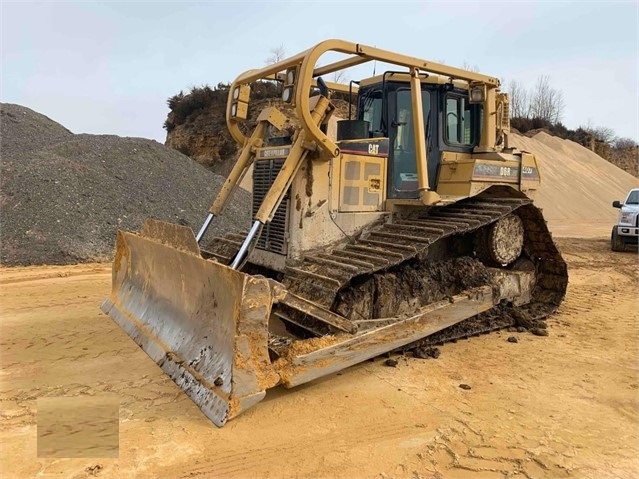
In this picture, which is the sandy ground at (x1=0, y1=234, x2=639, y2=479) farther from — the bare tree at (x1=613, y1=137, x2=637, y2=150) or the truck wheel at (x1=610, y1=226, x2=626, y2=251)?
the bare tree at (x1=613, y1=137, x2=637, y2=150)

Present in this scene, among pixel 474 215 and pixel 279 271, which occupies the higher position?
pixel 474 215

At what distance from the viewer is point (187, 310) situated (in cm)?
452

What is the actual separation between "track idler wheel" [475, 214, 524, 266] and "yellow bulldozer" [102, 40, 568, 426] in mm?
21

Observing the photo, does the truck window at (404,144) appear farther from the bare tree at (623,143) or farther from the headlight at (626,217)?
the bare tree at (623,143)

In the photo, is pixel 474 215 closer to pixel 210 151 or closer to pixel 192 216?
pixel 192 216

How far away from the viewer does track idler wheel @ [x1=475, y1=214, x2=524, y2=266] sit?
600cm

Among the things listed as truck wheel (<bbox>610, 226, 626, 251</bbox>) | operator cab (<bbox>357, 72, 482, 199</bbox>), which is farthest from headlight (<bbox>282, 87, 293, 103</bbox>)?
truck wheel (<bbox>610, 226, 626, 251</bbox>)

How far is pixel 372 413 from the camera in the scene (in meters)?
3.84

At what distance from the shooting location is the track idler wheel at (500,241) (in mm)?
6000

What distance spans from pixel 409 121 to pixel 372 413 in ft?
11.1

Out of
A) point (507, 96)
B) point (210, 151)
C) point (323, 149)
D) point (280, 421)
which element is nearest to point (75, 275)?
point (323, 149)

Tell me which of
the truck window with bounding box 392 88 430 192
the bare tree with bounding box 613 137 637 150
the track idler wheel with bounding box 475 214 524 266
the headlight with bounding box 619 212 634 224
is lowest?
the track idler wheel with bounding box 475 214 524 266

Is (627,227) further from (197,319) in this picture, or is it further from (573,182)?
(573,182)

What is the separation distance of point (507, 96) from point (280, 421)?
504 centimetres
